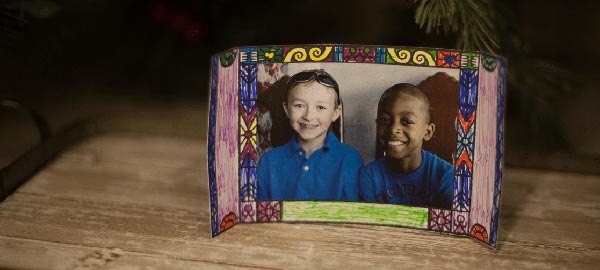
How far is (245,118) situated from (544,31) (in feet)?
2.27

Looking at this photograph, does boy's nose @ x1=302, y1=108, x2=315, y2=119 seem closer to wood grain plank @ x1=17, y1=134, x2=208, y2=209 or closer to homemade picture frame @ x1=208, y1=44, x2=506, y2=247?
homemade picture frame @ x1=208, y1=44, x2=506, y2=247

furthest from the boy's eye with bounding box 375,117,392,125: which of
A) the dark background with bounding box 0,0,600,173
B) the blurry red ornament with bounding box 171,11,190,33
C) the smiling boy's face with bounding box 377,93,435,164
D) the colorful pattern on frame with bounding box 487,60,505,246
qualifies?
the blurry red ornament with bounding box 171,11,190,33

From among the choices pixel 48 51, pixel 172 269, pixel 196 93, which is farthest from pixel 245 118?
pixel 48 51

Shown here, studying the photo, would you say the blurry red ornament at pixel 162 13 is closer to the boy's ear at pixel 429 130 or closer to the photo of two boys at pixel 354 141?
the photo of two boys at pixel 354 141

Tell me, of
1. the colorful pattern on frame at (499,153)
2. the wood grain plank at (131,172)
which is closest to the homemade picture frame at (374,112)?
the colorful pattern on frame at (499,153)

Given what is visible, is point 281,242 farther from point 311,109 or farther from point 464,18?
point 464,18

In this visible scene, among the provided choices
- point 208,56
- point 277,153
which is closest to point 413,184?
point 277,153

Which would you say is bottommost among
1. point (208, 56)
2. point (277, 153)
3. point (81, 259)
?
point (81, 259)

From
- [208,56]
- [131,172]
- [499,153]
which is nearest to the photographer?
[499,153]

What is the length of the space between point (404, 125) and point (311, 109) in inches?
3.7

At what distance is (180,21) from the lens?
889mm

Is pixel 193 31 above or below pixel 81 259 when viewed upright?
above

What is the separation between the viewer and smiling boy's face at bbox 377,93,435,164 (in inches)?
27.1

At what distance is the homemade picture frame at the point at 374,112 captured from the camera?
0.67m
